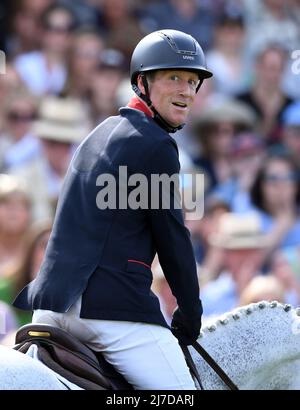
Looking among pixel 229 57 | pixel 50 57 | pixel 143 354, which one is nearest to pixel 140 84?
pixel 143 354

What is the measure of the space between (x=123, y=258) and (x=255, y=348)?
95 cm

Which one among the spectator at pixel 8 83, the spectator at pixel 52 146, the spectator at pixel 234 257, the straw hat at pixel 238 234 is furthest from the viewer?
the spectator at pixel 8 83

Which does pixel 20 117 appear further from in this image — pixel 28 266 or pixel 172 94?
pixel 172 94

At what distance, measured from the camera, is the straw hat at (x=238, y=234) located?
10484 millimetres

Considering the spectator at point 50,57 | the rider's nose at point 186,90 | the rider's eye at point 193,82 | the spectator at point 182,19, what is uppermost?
the spectator at point 182,19

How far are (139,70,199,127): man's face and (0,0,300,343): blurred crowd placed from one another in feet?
13.0

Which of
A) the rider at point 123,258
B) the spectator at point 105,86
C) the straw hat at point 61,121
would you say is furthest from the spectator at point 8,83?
the rider at point 123,258

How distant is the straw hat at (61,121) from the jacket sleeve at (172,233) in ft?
21.5

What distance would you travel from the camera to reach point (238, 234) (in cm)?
1056

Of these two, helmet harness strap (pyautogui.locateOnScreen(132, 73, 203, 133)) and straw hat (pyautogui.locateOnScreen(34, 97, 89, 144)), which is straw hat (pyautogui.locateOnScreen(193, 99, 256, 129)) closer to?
straw hat (pyautogui.locateOnScreen(34, 97, 89, 144))

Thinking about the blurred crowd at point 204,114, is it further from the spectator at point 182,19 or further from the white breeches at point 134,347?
the white breeches at point 134,347

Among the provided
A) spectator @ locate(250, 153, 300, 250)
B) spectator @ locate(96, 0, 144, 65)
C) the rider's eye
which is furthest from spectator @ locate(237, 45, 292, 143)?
the rider's eye

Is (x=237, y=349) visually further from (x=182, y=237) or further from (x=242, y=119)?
(x=242, y=119)
